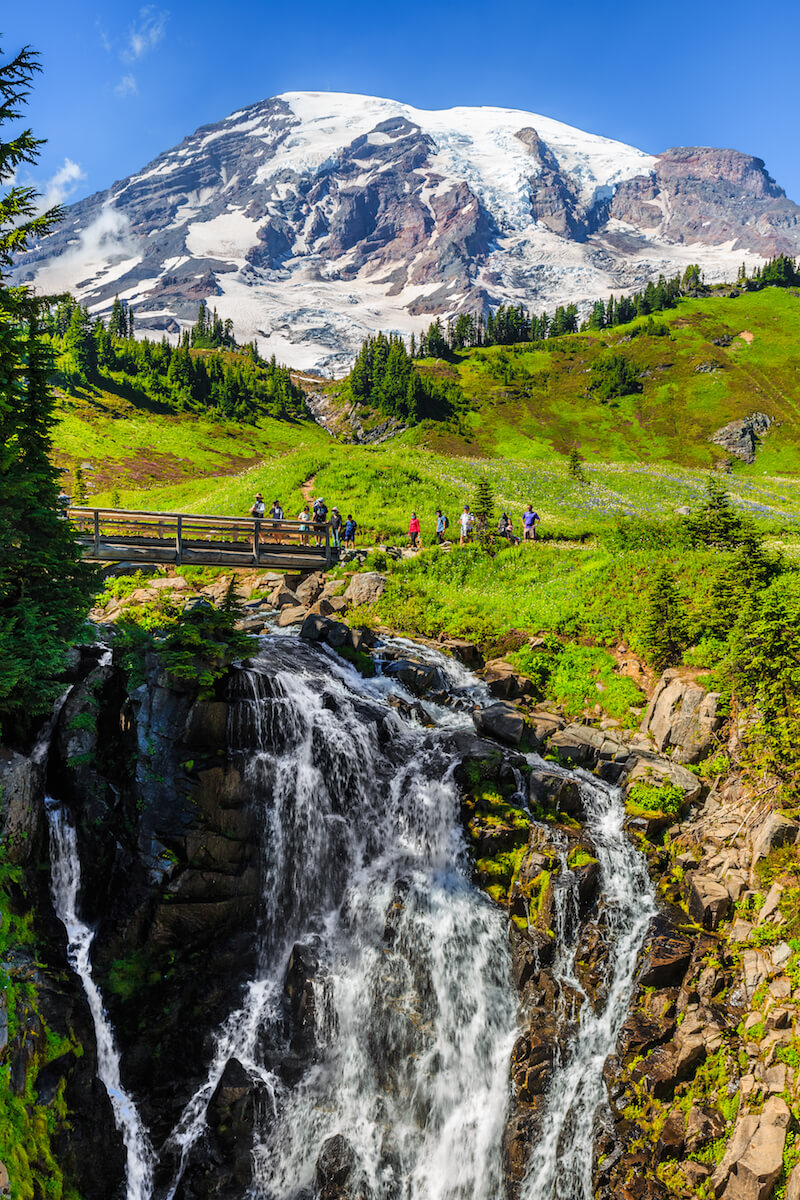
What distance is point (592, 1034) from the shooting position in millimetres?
14797

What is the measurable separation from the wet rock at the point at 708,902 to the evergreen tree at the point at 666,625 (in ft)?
27.6

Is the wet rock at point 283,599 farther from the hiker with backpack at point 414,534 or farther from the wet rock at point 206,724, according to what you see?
the wet rock at point 206,724

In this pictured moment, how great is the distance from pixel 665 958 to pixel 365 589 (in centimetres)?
1915

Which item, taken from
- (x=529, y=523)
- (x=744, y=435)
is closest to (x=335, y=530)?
(x=529, y=523)

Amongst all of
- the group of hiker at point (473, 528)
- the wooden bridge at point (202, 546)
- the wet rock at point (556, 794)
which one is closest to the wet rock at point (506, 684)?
the wet rock at point (556, 794)

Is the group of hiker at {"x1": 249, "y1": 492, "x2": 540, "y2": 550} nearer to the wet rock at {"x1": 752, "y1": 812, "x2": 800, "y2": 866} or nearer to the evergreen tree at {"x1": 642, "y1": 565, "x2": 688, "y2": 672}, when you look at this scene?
the evergreen tree at {"x1": 642, "y1": 565, "x2": 688, "y2": 672}

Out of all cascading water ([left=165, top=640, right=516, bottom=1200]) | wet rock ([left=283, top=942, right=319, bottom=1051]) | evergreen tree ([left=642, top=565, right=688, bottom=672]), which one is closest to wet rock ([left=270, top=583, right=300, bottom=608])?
cascading water ([left=165, top=640, right=516, bottom=1200])

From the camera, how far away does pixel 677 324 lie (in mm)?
184875

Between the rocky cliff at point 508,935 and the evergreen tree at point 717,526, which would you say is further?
the evergreen tree at point 717,526

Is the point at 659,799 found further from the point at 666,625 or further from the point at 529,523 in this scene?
the point at 529,523

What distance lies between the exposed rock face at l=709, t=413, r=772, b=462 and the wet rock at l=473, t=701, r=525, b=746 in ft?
404

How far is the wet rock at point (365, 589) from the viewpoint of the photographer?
→ 1164 inches

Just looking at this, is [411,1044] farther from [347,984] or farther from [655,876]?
[655,876]

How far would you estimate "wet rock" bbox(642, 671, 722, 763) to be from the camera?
18.8 meters
